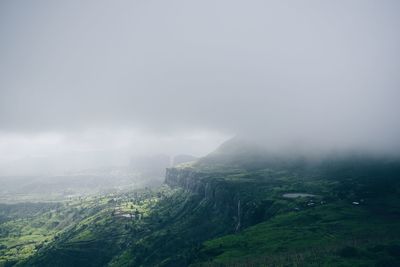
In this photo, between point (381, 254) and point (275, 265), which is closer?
point (381, 254)

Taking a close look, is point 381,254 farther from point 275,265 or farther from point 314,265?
point 275,265

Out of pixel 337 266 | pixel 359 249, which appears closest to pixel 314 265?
pixel 337 266

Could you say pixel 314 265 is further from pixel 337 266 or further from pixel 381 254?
pixel 381 254

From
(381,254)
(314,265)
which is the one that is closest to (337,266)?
(314,265)

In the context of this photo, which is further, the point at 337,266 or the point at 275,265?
the point at 275,265

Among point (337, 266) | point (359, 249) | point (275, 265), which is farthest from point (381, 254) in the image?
point (275, 265)

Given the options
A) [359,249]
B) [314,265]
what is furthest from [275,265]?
[359,249]

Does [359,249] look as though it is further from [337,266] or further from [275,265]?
[275,265]
